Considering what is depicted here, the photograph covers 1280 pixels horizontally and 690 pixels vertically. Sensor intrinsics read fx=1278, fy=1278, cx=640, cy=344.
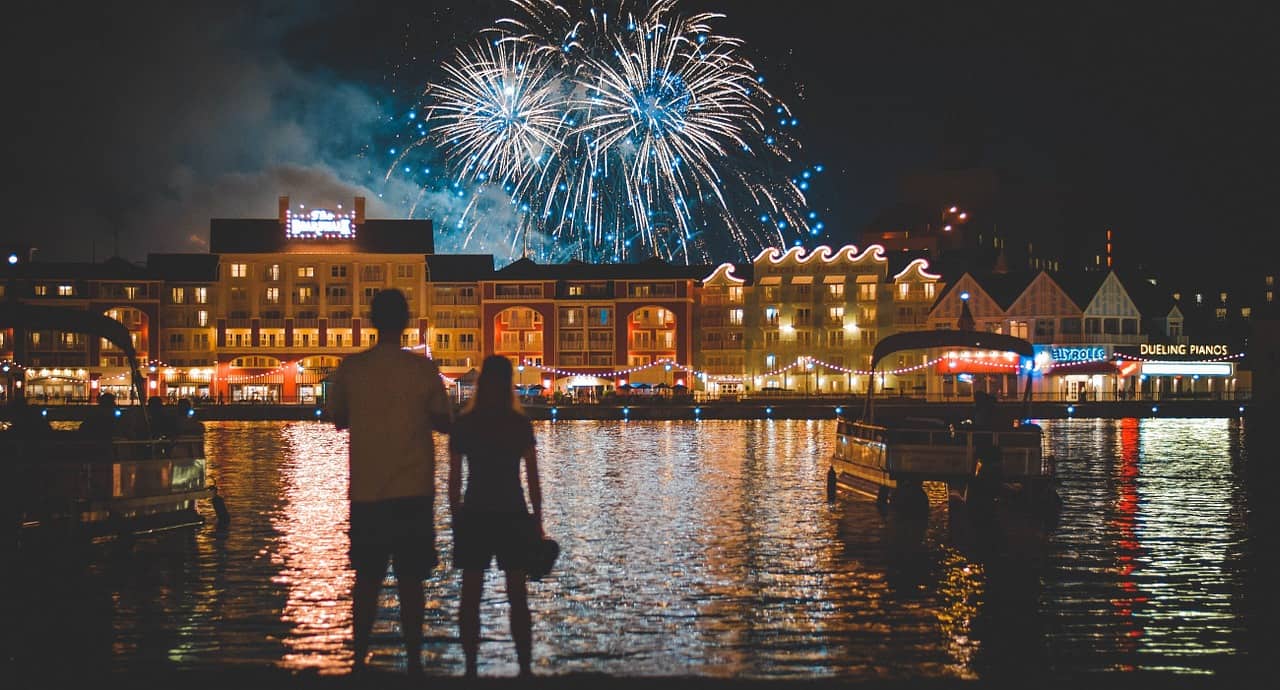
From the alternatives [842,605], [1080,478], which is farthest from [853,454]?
[842,605]

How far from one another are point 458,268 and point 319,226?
41.0 ft

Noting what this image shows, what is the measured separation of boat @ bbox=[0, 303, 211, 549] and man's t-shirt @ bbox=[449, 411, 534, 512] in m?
8.93

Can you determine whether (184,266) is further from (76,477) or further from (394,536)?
(394,536)

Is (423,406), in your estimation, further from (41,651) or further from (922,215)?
(922,215)

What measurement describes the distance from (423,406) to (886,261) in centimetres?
10021

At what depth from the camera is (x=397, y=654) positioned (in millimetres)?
10578

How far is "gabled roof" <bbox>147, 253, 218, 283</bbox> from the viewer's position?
363ft

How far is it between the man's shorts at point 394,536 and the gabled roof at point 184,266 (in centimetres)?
10764

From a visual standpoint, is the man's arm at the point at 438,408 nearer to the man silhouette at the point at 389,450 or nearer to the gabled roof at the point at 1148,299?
the man silhouette at the point at 389,450

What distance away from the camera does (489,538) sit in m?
8.68

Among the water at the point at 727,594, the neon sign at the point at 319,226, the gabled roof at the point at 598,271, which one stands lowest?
the water at the point at 727,594

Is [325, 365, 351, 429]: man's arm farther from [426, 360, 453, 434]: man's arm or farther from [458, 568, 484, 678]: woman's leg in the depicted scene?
[458, 568, 484, 678]: woman's leg

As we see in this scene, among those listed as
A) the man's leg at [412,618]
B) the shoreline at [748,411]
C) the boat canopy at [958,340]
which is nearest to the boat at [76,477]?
the man's leg at [412,618]

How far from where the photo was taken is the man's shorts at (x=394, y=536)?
8609mm
